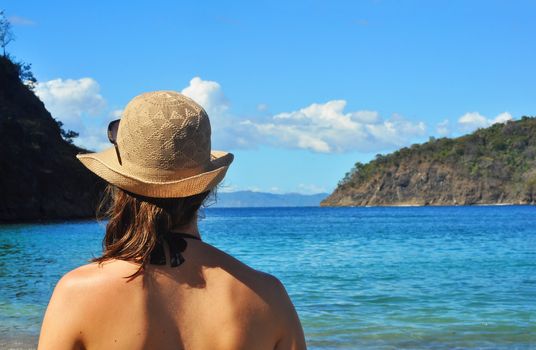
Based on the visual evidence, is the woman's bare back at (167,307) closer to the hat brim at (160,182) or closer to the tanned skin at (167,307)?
the tanned skin at (167,307)

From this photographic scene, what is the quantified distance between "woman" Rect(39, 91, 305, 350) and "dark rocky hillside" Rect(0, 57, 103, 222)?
191 feet

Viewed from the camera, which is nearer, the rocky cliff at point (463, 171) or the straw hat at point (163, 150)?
the straw hat at point (163, 150)

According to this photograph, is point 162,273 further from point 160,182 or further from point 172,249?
point 160,182

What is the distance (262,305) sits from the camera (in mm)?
1857

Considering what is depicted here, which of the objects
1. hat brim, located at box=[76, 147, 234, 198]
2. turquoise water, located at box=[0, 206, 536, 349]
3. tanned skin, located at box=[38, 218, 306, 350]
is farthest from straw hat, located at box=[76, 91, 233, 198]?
turquoise water, located at box=[0, 206, 536, 349]

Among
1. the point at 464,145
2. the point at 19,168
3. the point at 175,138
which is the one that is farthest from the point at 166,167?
the point at 464,145

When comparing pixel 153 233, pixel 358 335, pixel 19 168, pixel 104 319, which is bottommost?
pixel 358 335

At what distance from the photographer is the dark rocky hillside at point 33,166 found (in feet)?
197

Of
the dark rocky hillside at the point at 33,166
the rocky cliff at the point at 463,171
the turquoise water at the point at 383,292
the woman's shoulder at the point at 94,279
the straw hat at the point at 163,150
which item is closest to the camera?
the woman's shoulder at the point at 94,279

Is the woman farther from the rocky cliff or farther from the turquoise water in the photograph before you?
the rocky cliff

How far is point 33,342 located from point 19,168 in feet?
179

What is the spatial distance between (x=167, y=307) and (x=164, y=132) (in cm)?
41

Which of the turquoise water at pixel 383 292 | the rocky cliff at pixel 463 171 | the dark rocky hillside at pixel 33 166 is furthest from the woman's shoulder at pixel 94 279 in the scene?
the rocky cliff at pixel 463 171

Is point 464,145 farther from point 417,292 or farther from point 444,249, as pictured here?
point 417,292
